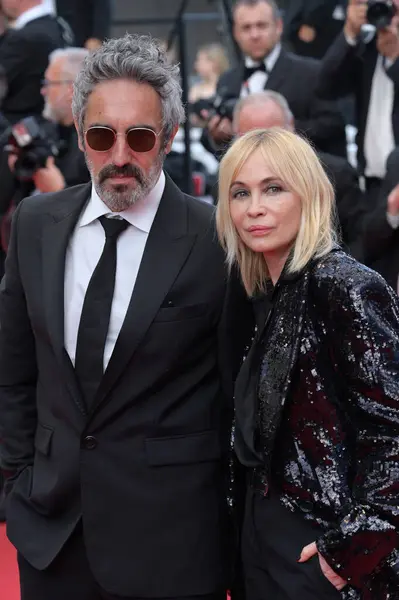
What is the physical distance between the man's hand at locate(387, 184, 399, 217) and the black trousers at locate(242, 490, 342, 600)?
1938 millimetres

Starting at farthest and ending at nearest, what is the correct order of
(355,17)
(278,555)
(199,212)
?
(355,17) → (199,212) → (278,555)

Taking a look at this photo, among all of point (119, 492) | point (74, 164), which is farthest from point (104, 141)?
point (74, 164)

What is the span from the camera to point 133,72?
2064 millimetres

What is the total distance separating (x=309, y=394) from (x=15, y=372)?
2.50ft

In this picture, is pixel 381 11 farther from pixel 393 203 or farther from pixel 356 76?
pixel 393 203

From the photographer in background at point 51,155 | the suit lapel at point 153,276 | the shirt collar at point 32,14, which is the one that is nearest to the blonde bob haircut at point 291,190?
the suit lapel at point 153,276

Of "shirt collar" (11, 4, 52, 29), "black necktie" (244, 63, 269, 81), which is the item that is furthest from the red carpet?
"shirt collar" (11, 4, 52, 29)

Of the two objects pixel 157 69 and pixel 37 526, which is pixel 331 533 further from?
pixel 157 69

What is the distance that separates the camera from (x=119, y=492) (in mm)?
2104

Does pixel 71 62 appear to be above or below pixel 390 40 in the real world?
below

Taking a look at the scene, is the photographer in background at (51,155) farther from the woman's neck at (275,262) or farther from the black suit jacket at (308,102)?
the woman's neck at (275,262)

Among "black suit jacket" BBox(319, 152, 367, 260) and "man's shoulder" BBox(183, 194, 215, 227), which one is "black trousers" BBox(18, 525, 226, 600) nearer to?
"man's shoulder" BBox(183, 194, 215, 227)

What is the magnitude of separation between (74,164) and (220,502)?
2.79 meters

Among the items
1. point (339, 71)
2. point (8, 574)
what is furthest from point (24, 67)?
point (8, 574)
